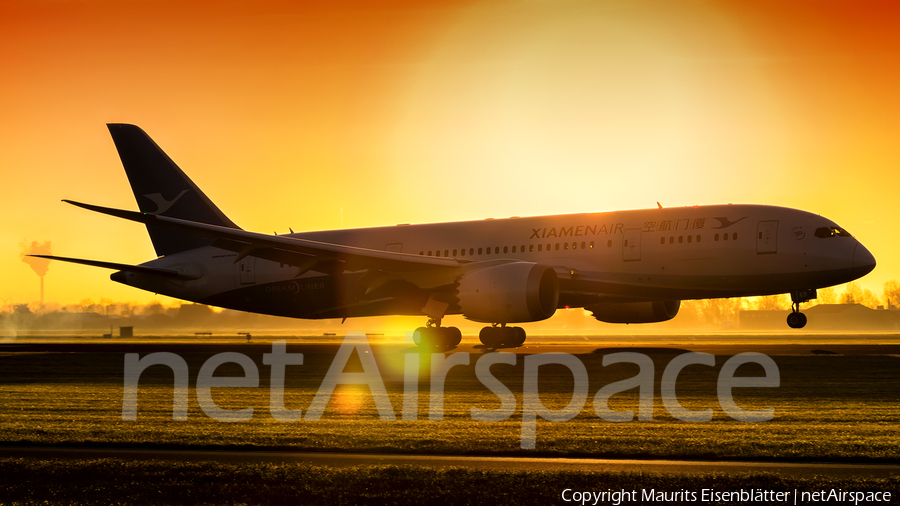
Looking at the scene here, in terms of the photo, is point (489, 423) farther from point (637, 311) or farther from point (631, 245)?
point (637, 311)

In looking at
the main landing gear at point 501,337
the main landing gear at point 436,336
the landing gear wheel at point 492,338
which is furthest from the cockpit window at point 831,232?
the main landing gear at point 436,336

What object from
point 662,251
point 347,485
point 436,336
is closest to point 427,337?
point 436,336

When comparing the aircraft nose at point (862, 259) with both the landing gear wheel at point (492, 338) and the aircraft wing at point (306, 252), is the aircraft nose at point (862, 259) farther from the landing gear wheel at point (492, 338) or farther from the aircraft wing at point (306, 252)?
the aircraft wing at point (306, 252)

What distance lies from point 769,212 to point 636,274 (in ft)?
16.0

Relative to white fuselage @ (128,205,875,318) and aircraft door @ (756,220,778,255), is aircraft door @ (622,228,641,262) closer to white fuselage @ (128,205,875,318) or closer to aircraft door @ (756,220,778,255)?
white fuselage @ (128,205,875,318)

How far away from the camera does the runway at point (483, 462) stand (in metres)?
8.94

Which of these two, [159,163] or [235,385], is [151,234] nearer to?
[159,163]

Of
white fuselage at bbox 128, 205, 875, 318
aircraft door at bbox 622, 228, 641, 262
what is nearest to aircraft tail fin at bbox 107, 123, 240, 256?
white fuselage at bbox 128, 205, 875, 318

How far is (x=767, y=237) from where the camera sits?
26719 mm

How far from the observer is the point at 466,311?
87.5 feet

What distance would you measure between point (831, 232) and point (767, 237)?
206 centimetres

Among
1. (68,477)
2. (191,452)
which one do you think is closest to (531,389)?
(191,452)

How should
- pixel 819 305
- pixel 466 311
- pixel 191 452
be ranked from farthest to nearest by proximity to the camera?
pixel 819 305 → pixel 466 311 → pixel 191 452

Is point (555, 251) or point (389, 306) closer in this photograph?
point (555, 251)
